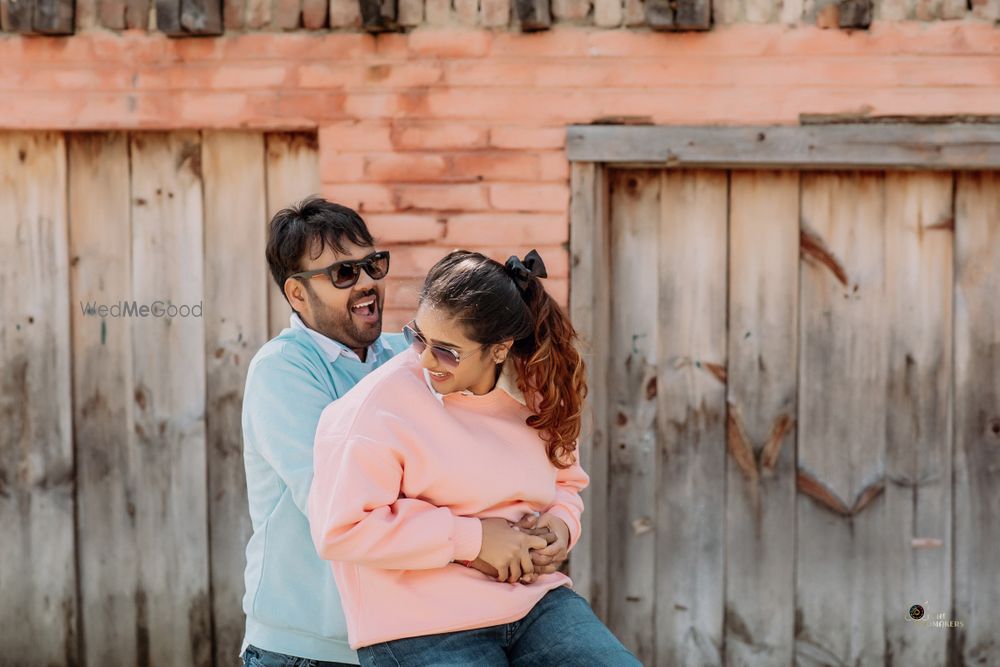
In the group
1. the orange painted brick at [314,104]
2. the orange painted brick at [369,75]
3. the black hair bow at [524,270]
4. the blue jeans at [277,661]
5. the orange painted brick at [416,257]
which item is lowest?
the blue jeans at [277,661]

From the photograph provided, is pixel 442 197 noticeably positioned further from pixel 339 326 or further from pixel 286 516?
pixel 286 516

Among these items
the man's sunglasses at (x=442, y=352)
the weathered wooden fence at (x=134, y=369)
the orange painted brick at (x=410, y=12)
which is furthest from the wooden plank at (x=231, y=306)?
the man's sunglasses at (x=442, y=352)

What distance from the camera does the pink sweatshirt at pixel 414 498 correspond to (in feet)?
7.45

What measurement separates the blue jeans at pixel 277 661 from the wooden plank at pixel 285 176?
5.54 ft

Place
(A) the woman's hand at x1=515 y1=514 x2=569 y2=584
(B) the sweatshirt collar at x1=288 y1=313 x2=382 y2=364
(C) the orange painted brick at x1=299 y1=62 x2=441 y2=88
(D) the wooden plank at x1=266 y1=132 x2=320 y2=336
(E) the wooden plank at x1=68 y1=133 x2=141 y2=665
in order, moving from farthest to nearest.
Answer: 1. (E) the wooden plank at x1=68 y1=133 x2=141 y2=665
2. (D) the wooden plank at x1=266 y1=132 x2=320 y2=336
3. (C) the orange painted brick at x1=299 y1=62 x2=441 y2=88
4. (B) the sweatshirt collar at x1=288 y1=313 x2=382 y2=364
5. (A) the woman's hand at x1=515 y1=514 x2=569 y2=584

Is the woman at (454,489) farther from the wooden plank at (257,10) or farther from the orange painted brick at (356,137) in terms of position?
the wooden plank at (257,10)

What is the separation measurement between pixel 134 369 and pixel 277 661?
195cm

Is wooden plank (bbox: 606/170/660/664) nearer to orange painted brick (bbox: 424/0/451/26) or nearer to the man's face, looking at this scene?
orange painted brick (bbox: 424/0/451/26)

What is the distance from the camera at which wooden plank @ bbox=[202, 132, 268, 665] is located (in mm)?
4230

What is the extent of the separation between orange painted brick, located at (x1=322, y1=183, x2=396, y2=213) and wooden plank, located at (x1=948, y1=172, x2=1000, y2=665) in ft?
5.66

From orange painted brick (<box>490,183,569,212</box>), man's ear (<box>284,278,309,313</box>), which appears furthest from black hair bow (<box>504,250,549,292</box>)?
orange painted brick (<box>490,183,569,212</box>)

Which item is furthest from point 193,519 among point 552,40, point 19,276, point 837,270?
point 837,270

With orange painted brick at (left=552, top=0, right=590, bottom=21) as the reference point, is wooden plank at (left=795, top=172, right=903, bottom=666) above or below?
below

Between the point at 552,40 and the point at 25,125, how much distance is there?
5.56ft
